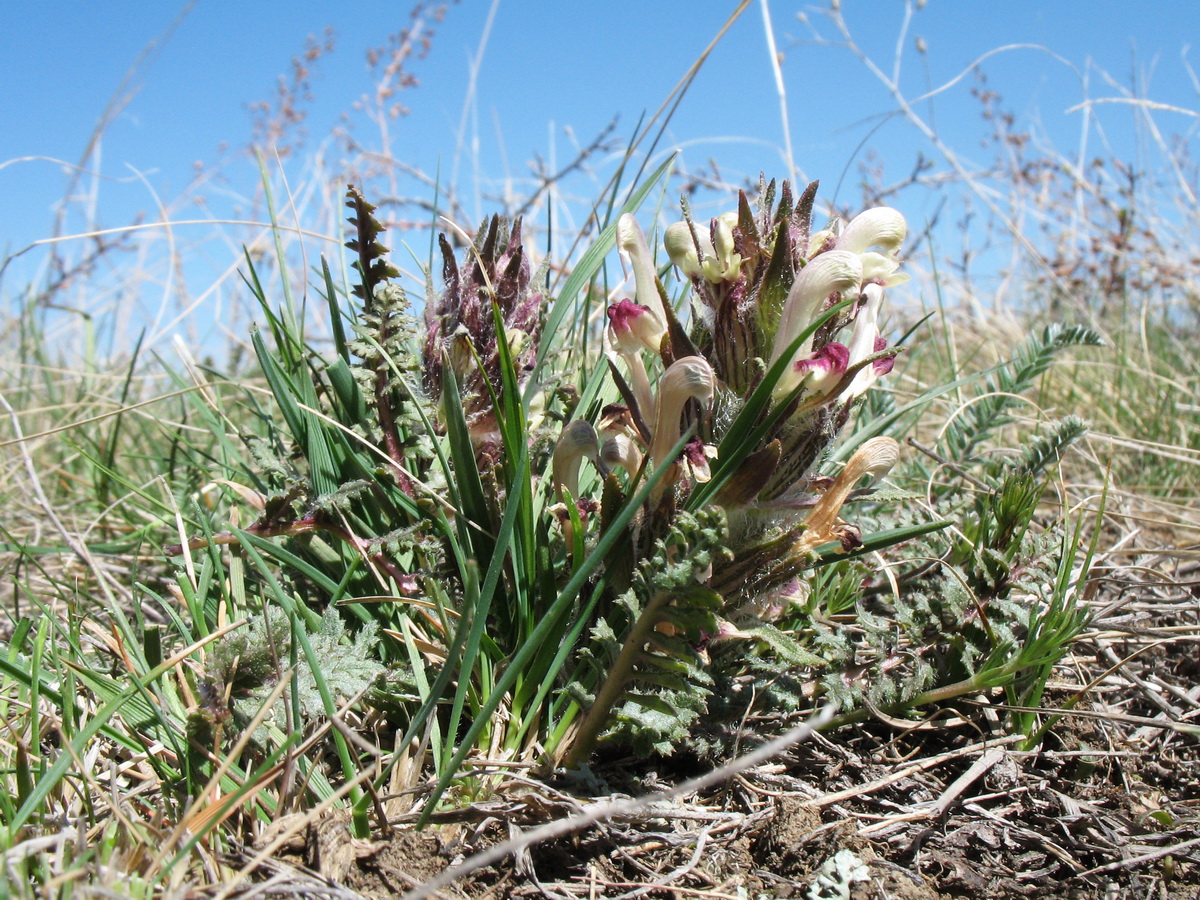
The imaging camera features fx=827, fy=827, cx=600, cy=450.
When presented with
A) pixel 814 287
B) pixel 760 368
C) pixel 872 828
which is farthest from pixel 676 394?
pixel 872 828

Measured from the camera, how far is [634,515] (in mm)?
1221

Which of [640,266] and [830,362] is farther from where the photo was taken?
[640,266]

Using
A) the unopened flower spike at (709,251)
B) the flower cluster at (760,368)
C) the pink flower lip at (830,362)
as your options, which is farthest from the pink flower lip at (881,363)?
the unopened flower spike at (709,251)

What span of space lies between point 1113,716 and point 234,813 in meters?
1.37

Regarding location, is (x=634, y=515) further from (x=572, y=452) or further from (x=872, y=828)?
(x=872, y=828)

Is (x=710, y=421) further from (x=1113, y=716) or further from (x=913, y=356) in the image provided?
(x=913, y=356)

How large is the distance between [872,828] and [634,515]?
2.03ft

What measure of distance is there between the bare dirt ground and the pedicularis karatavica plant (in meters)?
0.10

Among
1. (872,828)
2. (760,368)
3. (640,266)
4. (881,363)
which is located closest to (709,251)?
(640,266)

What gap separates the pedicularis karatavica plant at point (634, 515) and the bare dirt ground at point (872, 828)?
10 centimetres

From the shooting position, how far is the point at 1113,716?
1.36 meters

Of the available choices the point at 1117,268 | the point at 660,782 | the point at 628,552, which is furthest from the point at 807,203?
the point at 1117,268

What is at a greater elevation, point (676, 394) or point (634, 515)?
point (676, 394)

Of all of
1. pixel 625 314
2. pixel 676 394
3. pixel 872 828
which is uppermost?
pixel 625 314
